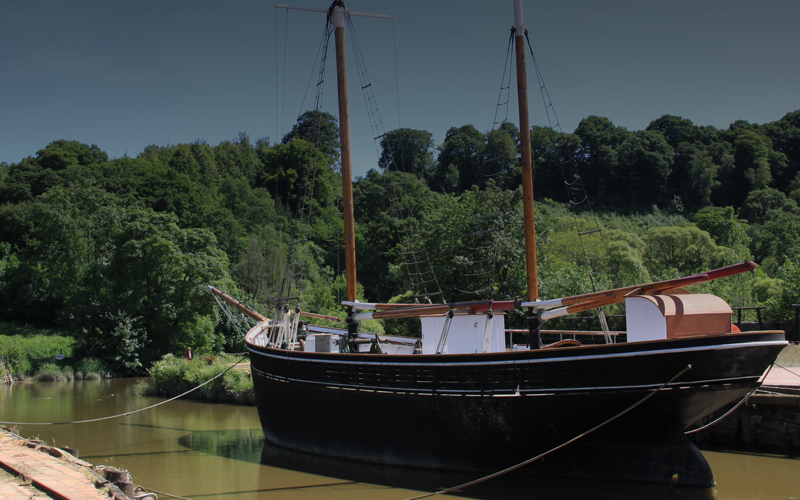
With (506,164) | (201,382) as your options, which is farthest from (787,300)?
(201,382)

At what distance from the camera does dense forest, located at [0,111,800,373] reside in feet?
84.4

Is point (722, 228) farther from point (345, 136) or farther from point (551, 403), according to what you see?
point (551, 403)

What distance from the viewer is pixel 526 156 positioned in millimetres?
11836

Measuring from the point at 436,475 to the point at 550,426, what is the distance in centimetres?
242

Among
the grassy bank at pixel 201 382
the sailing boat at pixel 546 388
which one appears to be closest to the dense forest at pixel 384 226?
the sailing boat at pixel 546 388

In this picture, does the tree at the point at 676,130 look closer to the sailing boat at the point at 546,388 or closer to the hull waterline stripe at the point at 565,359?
the sailing boat at the point at 546,388

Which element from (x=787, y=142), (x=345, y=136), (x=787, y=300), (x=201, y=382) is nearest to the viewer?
(x=345, y=136)

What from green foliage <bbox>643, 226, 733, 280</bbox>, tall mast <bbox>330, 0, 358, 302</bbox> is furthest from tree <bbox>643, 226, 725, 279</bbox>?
tall mast <bbox>330, 0, 358, 302</bbox>

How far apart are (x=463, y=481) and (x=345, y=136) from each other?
8704 mm

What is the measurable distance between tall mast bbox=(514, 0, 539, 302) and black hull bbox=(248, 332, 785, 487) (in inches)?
82.7

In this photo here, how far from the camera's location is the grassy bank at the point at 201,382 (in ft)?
69.6

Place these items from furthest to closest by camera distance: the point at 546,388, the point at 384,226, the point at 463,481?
1. the point at 384,226
2. the point at 463,481
3. the point at 546,388

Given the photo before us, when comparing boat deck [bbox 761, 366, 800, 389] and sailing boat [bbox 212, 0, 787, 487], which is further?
boat deck [bbox 761, 366, 800, 389]

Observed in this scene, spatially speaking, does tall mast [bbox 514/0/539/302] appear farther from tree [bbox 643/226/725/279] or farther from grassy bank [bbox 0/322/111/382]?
grassy bank [bbox 0/322/111/382]
